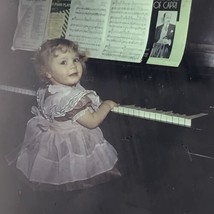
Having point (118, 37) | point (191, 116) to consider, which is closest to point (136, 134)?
point (191, 116)

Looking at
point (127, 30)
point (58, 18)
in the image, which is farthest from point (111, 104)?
point (58, 18)

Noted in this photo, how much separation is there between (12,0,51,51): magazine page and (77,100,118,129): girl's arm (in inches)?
15.5

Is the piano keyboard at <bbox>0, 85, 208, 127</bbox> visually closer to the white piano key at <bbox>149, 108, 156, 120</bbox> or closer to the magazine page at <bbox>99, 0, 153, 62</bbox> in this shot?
the white piano key at <bbox>149, 108, 156, 120</bbox>

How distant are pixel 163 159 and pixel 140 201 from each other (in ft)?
0.76

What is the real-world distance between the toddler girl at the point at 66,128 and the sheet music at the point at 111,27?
0.23 feet

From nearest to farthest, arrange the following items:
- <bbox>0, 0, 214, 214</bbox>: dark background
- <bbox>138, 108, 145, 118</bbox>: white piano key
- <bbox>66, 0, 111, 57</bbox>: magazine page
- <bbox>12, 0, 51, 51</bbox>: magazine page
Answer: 1. <bbox>0, 0, 214, 214</bbox>: dark background
2. <bbox>138, 108, 145, 118</bbox>: white piano key
3. <bbox>66, 0, 111, 57</bbox>: magazine page
4. <bbox>12, 0, 51, 51</bbox>: magazine page

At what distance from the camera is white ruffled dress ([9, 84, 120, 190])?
1854 mm

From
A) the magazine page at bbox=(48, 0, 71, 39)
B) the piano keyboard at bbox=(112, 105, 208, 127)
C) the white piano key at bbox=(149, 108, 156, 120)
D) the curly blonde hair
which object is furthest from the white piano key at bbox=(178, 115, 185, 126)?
the magazine page at bbox=(48, 0, 71, 39)

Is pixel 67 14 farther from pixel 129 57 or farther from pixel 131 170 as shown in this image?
pixel 131 170

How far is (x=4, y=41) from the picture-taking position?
2014mm

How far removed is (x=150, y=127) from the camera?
168 centimetres

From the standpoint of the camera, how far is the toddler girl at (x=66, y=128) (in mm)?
1841

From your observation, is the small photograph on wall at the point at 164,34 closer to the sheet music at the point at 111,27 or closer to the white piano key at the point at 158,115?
the sheet music at the point at 111,27

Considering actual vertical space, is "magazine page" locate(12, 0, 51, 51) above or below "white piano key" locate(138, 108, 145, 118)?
above
